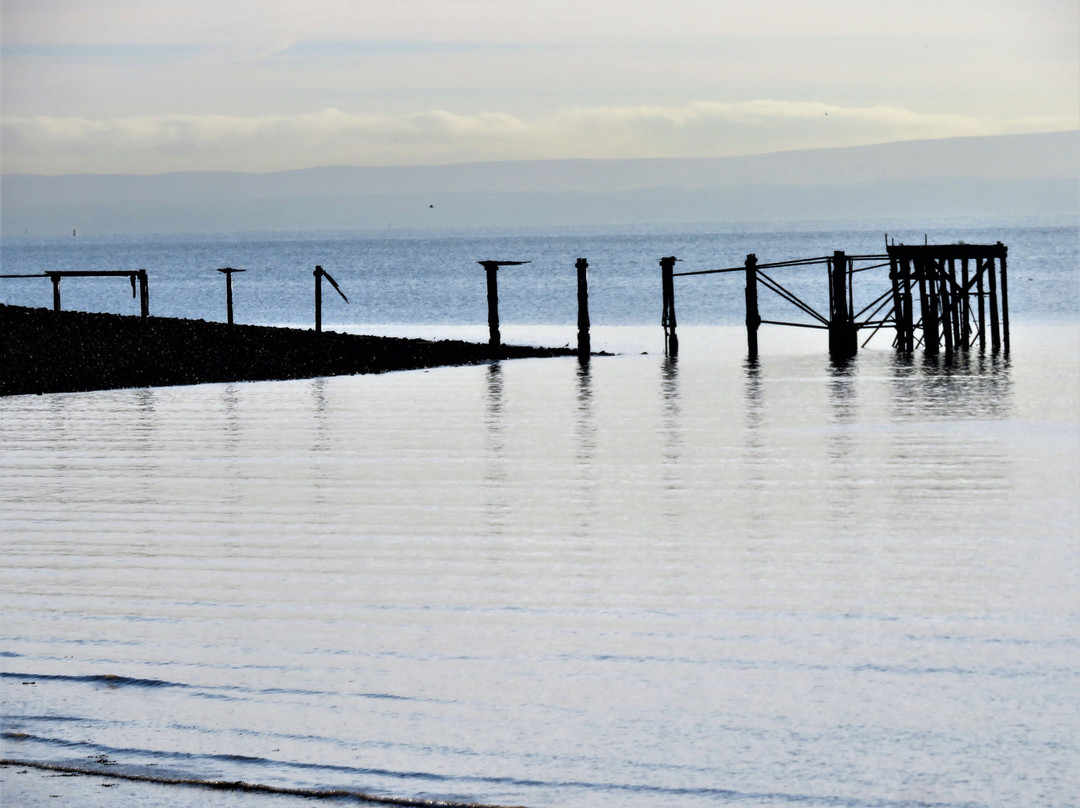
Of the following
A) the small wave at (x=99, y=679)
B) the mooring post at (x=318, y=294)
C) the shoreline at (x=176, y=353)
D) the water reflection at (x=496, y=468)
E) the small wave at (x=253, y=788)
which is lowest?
the small wave at (x=253, y=788)

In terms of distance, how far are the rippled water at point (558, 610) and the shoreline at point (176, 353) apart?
710 centimetres

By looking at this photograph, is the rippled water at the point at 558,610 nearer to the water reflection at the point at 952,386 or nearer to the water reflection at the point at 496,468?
the water reflection at the point at 496,468

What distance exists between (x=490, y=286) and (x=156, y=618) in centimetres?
2221

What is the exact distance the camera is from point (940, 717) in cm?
537

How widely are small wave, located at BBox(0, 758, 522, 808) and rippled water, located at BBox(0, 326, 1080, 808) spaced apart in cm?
6

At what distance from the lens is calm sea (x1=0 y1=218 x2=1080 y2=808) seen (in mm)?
4988

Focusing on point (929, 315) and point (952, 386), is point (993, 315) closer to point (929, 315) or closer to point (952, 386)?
point (929, 315)

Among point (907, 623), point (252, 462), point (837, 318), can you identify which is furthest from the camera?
point (837, 318)

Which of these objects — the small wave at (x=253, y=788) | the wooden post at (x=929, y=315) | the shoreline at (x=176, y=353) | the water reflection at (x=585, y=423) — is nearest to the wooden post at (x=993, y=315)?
the wooden post at (x=929, y=315)

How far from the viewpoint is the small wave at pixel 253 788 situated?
4.55m

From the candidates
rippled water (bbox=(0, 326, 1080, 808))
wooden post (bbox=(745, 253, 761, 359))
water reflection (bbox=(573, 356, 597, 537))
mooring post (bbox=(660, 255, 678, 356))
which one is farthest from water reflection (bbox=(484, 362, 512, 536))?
wooden post (bbox=(745, 253, 761, 359))

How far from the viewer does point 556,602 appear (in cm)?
745

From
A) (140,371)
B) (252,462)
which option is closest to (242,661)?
(252,462)

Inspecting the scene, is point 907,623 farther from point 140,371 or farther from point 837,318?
point 837,318
